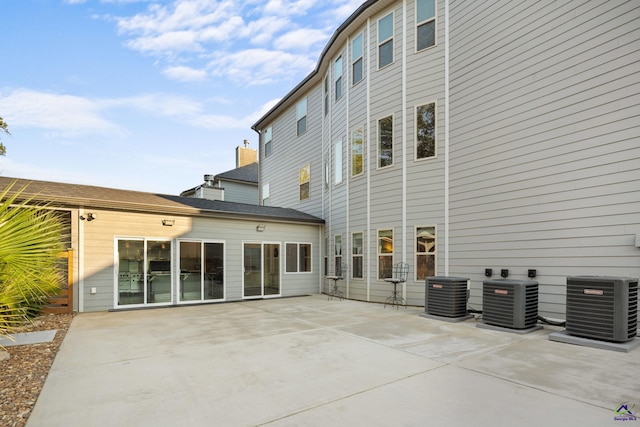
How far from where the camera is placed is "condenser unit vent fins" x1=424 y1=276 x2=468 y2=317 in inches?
250

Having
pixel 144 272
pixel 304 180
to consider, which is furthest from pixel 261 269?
pixel 304 180

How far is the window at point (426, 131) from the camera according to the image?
25.7ft

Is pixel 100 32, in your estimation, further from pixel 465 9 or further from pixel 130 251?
pixel 465 9

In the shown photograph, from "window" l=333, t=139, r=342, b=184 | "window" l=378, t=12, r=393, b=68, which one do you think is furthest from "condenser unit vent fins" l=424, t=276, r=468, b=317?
"window" l=378, t=12, r=393, b=68

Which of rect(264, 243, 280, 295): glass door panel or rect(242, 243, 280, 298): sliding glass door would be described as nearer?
rect(242, 243, 280, 298): sliding glass door

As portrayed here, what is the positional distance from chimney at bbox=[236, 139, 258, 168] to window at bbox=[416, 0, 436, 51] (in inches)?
588

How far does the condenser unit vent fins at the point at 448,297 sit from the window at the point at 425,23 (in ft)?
17.7

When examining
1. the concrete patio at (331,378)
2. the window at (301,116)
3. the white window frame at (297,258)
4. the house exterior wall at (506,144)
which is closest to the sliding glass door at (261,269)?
the white window frame at (297,258)

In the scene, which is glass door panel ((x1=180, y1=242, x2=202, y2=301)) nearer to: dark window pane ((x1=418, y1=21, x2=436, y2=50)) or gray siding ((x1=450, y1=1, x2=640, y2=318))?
gray siding ((x1=450, y1=1, x2=640, y2=318))

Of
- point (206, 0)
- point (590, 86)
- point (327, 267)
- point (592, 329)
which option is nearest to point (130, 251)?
point (327, 267)

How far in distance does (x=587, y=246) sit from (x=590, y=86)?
8.28ft

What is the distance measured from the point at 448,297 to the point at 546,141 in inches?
128

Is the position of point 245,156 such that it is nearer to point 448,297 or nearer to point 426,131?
point 426,131

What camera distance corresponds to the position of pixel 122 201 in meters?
7.79
